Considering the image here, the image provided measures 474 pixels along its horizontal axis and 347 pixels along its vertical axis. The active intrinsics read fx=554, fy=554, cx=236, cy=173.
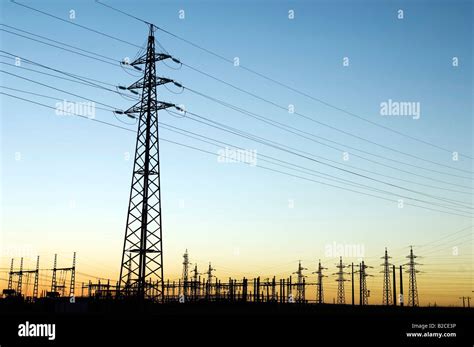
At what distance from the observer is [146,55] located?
33812 millimetres

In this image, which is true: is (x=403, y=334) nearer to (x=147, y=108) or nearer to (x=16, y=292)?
(x=147, y=108)

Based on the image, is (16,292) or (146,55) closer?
(146,55)

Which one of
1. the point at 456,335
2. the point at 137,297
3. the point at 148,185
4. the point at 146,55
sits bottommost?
the point at 456,335

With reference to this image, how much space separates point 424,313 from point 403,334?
7159 millimetres

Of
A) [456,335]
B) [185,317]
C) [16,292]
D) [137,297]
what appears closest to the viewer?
[185,317]

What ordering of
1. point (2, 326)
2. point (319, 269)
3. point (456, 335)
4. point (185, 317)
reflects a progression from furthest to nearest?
point (319, 269), point (456, 335), point (185, 317), point (2, 326)

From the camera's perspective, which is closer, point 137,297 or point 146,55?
point 137,297

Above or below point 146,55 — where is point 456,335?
below

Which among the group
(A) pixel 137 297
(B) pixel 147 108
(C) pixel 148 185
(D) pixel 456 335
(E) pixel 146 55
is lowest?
(D) pixel 456 335

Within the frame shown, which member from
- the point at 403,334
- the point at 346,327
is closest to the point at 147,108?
the point at 346,327

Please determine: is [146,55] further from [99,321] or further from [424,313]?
[424,313]

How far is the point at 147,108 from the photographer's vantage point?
3291 cm

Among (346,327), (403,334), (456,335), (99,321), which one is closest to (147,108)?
(99,321)

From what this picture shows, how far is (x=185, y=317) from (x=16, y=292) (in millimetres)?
67335
